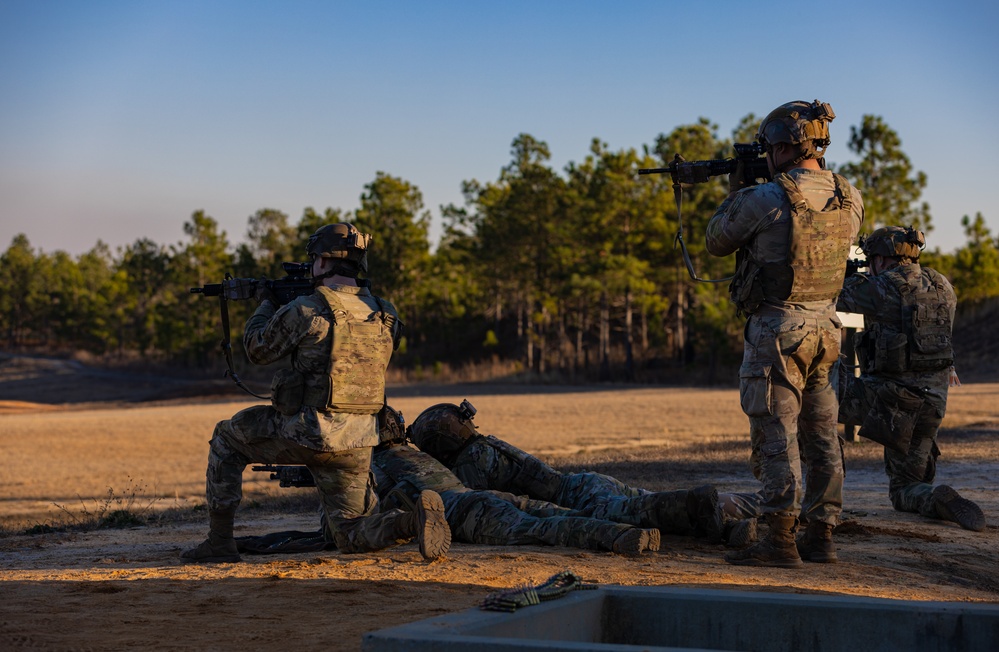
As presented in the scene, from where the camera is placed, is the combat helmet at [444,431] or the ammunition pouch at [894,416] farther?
the ammunition pouch at [894,416]

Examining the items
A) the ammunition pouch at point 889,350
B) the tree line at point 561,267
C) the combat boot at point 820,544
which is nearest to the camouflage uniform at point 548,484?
the combat boot at point 820,544

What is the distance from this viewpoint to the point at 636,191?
150 ft

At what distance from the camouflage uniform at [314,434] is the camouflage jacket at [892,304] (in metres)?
3.84

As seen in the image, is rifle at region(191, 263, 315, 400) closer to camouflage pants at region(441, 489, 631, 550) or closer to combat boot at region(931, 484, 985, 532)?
camouflage pants at region(441, 489, 631, 550)

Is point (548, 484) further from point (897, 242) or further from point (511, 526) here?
point (897, 242)

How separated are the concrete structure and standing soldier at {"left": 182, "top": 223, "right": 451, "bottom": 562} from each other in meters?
2.84

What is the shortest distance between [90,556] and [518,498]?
284 centimetres

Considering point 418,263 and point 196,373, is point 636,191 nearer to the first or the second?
point 418,263

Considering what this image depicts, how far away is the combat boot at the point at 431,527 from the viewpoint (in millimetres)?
6109

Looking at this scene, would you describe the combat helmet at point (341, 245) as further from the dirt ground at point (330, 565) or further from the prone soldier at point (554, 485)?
the dirt ground at point (330, 565)

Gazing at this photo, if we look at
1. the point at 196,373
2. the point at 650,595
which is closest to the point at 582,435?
the point at 650,595

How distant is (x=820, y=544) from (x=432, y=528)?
7.24 feet

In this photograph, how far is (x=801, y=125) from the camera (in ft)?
20.8

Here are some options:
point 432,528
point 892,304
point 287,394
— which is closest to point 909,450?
point 892,304
